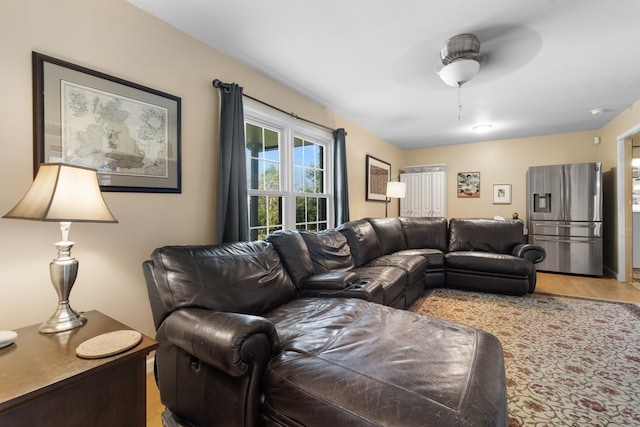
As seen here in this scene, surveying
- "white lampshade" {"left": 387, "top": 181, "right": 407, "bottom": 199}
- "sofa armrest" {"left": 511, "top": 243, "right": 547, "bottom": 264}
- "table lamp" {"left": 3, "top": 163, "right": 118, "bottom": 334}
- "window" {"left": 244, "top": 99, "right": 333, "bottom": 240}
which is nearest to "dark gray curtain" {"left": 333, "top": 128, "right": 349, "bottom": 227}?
"window" {"left": 244, "top": 99, "right": 333, "bottom": 240}

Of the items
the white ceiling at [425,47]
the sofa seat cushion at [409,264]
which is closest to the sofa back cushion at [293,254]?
the sofa seat cushion at [409,264]

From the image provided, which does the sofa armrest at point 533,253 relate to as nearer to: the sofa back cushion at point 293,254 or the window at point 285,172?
the window at point 285,172

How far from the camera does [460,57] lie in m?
2.35

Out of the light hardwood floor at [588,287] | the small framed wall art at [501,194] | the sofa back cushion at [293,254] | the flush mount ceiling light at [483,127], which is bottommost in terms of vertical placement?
the light hardwood floor at [588,287]

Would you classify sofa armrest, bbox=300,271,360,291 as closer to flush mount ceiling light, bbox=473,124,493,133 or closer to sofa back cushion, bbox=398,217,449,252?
sofa back cushion, bbox=398,217,449,252

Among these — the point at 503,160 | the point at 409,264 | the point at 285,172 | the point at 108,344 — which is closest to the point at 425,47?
the point at 285,172

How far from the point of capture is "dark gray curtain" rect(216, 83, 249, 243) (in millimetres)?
2309

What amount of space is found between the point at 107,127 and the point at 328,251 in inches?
77.1

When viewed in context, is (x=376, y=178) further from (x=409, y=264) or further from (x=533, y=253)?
(x=533, y=253)

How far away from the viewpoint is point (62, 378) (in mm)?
947

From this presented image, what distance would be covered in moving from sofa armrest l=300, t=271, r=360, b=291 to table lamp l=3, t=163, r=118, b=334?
1.34 metres

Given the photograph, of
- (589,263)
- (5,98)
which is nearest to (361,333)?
(5,98)

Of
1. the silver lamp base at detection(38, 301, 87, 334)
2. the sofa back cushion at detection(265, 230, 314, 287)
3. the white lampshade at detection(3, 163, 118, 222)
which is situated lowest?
the silver lamp base at detection(38, 301, 87, 334)

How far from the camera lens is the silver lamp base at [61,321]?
1.27m
